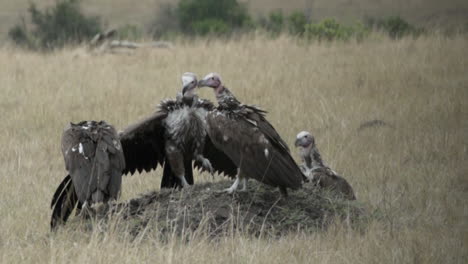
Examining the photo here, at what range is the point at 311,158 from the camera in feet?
26.7

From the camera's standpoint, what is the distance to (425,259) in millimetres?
5547

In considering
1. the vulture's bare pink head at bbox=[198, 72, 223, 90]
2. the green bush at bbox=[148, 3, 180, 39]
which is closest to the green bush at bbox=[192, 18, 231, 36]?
the green bush at bbox=[148, 3, 180, 39]

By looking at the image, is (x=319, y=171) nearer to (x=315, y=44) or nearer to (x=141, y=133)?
(x=141, y=133)

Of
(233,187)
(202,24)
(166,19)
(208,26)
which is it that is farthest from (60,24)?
(233,187)

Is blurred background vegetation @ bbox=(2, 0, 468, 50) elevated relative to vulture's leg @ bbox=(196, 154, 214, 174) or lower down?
lower down

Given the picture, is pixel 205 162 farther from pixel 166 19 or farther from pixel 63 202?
pixel 166 19

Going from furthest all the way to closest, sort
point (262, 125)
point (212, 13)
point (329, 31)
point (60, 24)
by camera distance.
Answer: point (212, 13), point (60, 24), point (329, 31), point (262, 125)

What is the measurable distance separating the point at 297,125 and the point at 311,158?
2.99 meters

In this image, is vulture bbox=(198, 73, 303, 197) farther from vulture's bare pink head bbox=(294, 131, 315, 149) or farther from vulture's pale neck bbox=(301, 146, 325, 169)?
vulture's bare pink head bbox=(294, 131, 315, 149)

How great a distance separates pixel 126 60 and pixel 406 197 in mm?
8730

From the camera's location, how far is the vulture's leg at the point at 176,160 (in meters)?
7.62

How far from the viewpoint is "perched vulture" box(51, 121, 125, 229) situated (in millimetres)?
6520

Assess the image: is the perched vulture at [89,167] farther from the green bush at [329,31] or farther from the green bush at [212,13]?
the green bush at [212,13]

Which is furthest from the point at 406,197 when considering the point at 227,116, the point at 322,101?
the point at 322,101
